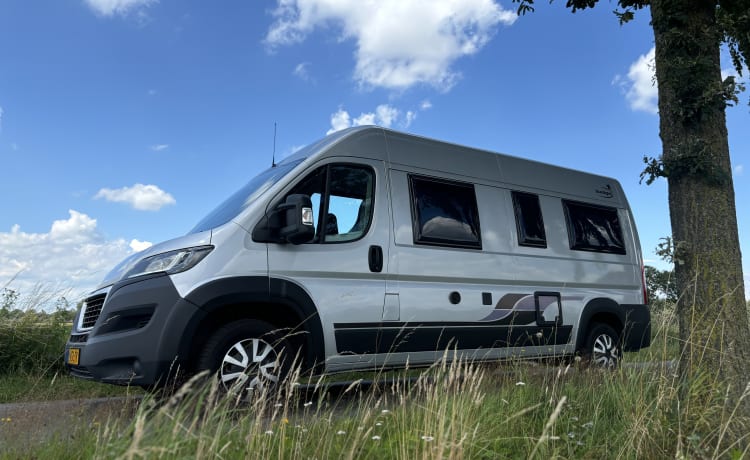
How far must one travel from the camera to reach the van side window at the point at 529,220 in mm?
5785

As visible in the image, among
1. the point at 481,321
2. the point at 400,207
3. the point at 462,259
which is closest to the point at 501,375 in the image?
the point at 481,321

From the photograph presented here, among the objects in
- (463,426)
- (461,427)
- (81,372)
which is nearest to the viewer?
(463,426)

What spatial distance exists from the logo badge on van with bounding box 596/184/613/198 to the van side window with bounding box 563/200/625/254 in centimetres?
18

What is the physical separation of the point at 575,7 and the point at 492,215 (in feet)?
7.26

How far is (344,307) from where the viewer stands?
4.44m

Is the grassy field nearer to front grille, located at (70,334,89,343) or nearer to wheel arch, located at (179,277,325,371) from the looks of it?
wheel arch, located at (179,277,325,371)

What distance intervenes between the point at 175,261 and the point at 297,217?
3.11 feet

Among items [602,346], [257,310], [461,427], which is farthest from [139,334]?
[602,346]

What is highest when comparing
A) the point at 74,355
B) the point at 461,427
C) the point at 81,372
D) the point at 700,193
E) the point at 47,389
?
the point at 700,193

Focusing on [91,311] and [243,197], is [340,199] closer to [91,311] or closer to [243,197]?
[243,197]

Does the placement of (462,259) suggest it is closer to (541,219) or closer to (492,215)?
(492,215)

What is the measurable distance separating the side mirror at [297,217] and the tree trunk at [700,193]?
2745mm

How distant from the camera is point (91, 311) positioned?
430 centimetres

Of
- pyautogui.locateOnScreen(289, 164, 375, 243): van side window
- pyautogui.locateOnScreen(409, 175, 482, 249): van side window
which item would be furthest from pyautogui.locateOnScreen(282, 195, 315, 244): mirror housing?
pyautogui.locateOnScreen(409, 175, 482, 249): van side window
